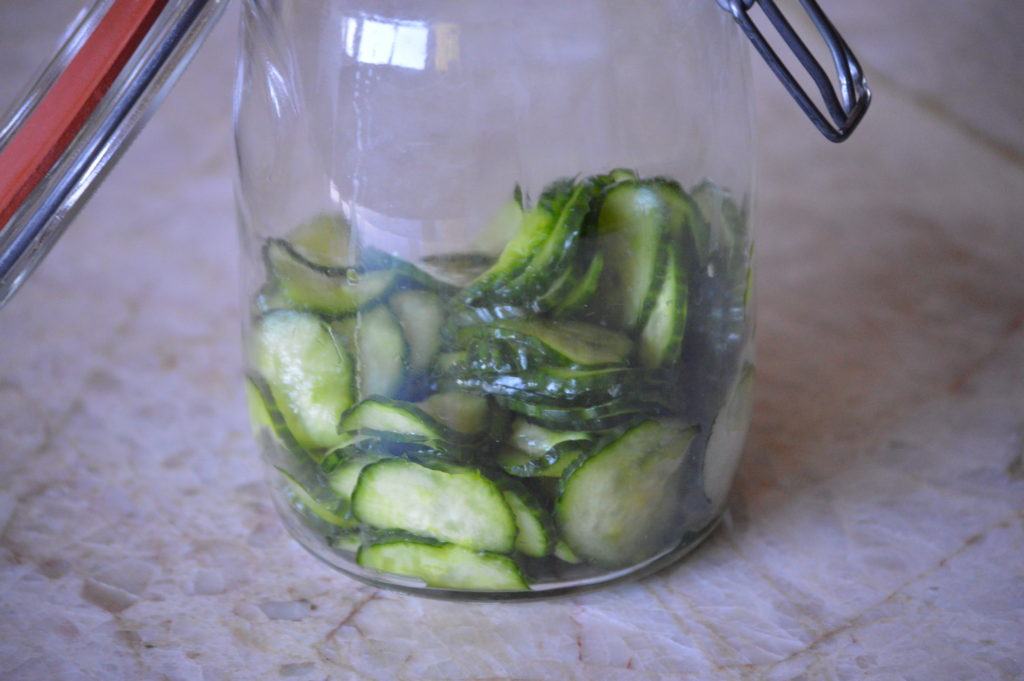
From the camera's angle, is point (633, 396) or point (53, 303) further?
point (53, 303)

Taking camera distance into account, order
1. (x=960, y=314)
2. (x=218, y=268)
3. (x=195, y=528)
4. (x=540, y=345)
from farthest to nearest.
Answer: (x=218, y=268) < (x=960, y=314) < (x=195, y=528) < (x=540, y=345)

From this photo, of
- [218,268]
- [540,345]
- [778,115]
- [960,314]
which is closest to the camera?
[540,345]

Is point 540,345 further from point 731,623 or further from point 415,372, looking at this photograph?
point 731,623

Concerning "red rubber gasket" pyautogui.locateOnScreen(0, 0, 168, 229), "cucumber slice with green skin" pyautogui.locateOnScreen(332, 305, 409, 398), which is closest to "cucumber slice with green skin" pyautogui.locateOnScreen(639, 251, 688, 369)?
"cucumber slice with green skin" pyautogui.locateOnScreen(332, 305, 409, 398)

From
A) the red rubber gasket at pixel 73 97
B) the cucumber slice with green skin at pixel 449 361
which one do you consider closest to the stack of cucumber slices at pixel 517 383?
the cucumber slice with green skin at pixel 449 361

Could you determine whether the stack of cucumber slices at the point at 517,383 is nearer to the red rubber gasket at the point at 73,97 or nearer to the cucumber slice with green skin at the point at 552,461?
the cucumber slice with green skin at the point at 552,461

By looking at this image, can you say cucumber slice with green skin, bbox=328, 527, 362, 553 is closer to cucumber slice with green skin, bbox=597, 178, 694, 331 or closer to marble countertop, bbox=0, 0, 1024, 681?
marble countertop, bbox=0, 0, 1024, 681

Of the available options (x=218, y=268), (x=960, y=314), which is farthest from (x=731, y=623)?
(x=218, y=268)
